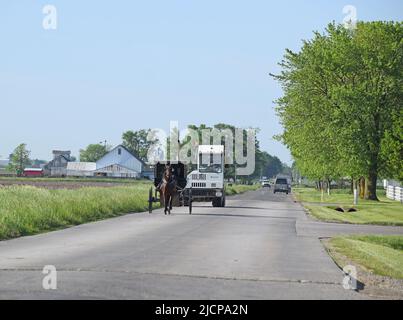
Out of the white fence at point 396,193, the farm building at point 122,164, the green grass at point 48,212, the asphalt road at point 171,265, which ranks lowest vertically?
the asphalt road at point 171,265

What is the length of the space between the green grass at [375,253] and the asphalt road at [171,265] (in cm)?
65

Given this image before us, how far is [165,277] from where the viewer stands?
12289 mm

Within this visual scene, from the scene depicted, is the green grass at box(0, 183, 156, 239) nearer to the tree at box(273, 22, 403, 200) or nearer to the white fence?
the tree at box(273, 22, 403, 200)

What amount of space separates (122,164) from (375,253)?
165 m

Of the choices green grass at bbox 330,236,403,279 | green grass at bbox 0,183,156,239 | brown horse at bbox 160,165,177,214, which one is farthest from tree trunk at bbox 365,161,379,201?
green grass at bbox 330,236,403,279

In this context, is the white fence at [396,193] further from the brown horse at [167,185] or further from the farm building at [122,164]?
the farm building at [122,164]

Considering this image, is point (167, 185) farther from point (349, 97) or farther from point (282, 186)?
point (282, 186)

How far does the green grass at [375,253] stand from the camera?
15.1 metres

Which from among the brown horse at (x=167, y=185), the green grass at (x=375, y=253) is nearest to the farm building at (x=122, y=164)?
the brown horse at (x=167, y=185)

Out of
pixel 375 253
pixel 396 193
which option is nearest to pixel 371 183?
pixel 396 193

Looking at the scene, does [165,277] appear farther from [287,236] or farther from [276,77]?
[276,77]

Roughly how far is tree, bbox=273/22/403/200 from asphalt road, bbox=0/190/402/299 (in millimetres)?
35788

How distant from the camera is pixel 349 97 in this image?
5812 centimetres
